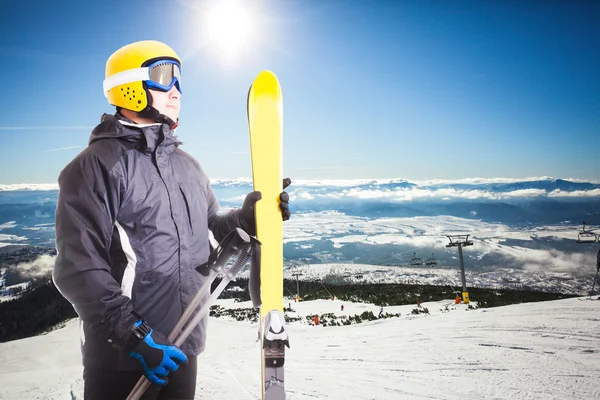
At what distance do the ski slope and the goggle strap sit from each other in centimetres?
557

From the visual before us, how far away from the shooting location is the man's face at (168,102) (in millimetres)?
2264

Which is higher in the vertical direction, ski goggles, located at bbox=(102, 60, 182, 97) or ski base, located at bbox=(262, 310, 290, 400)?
ski goggles, located at bbox=(102, 60, 182, 97)

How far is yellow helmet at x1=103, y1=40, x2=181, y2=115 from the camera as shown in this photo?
7.19 ft

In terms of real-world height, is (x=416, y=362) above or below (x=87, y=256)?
below

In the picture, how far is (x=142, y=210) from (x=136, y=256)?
0.86ft

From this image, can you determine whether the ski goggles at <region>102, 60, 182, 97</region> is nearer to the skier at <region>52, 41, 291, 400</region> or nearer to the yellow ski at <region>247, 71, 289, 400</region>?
the skier at <region>52, 41, 291, 400</region>

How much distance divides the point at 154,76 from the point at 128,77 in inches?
6.1

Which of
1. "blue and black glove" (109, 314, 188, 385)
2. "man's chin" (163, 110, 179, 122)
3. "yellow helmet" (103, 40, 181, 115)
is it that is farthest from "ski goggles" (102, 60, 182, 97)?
"blue and black glove" (109, 314, 188, 385)

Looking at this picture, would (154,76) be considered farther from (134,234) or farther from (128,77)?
(134,234)

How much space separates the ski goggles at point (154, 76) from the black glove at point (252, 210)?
3.03 ft

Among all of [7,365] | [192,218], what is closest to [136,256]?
[192,218]

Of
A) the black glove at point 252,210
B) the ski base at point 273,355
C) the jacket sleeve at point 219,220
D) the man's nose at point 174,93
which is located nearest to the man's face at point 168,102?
the man's nose at point 174,93

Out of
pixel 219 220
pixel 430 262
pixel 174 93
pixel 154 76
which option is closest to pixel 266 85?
pixel 174 93

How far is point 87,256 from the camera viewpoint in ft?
5.60
